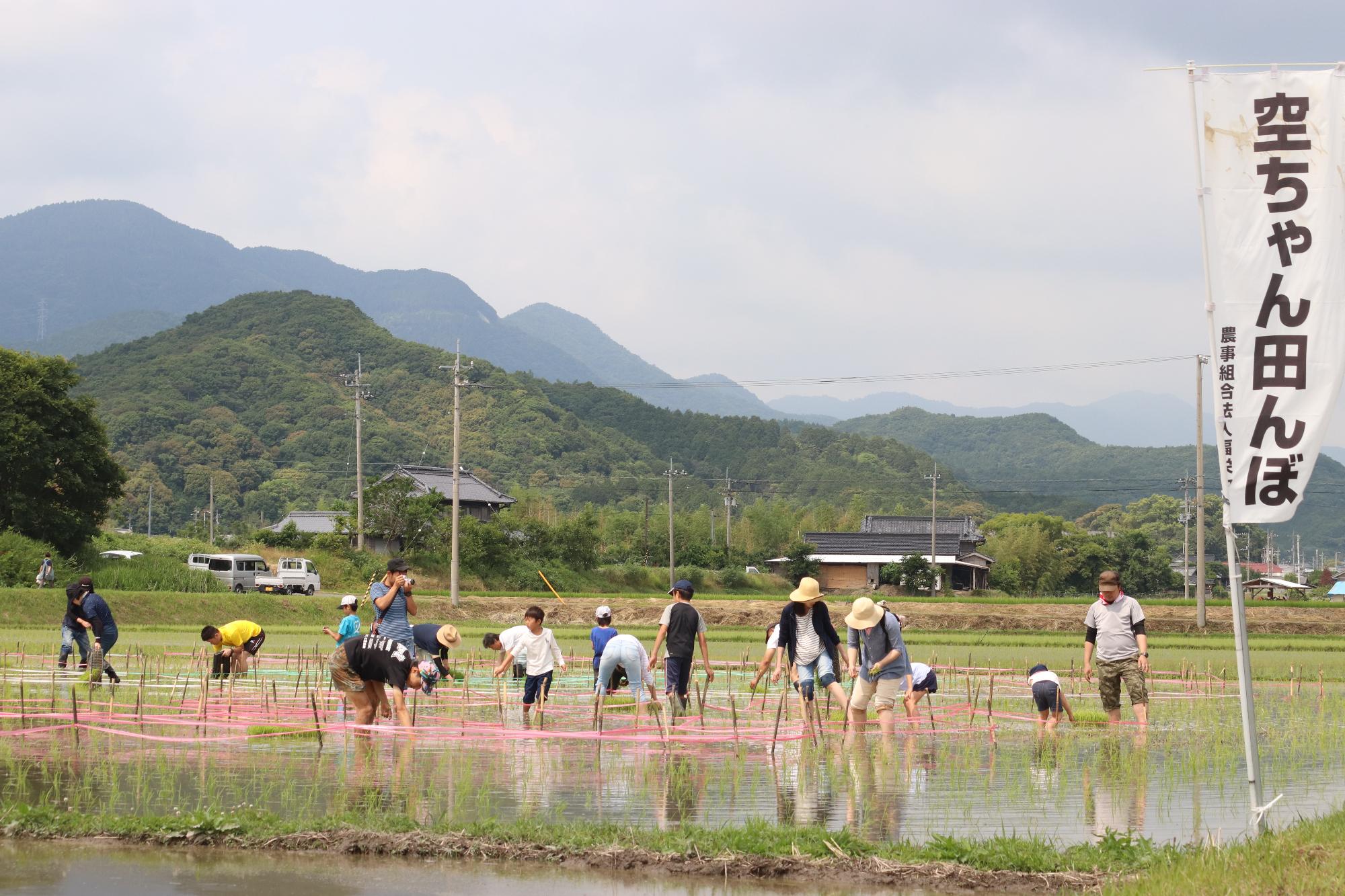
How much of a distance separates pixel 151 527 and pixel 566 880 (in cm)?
9010

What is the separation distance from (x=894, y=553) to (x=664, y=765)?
224 ft

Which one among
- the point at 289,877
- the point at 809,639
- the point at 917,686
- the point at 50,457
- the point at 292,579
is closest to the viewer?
the point at 289,877

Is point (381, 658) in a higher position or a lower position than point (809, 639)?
lower

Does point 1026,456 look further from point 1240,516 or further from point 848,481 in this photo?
point 1240,516

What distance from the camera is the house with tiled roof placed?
75875mm

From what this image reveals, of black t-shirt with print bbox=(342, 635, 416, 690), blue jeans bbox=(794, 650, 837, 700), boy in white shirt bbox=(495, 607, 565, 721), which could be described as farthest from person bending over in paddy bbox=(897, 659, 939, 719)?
black t-shirt with print bbox=(342, 635, 416, 690)

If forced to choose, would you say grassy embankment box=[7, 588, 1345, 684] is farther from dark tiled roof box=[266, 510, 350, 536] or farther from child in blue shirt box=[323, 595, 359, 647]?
dark tiled roof box=[266, 510, 350, 536]

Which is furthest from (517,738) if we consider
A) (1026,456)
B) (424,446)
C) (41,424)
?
(1026,456)

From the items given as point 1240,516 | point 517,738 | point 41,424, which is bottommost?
point 517,738

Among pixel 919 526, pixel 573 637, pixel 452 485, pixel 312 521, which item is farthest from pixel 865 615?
pixel 919 526

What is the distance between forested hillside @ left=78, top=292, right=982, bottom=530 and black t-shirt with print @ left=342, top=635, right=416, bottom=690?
72932 mm

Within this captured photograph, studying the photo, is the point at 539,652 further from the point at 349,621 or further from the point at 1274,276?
the point at 1274,276

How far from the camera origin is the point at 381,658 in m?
12.8

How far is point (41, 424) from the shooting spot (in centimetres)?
4328
